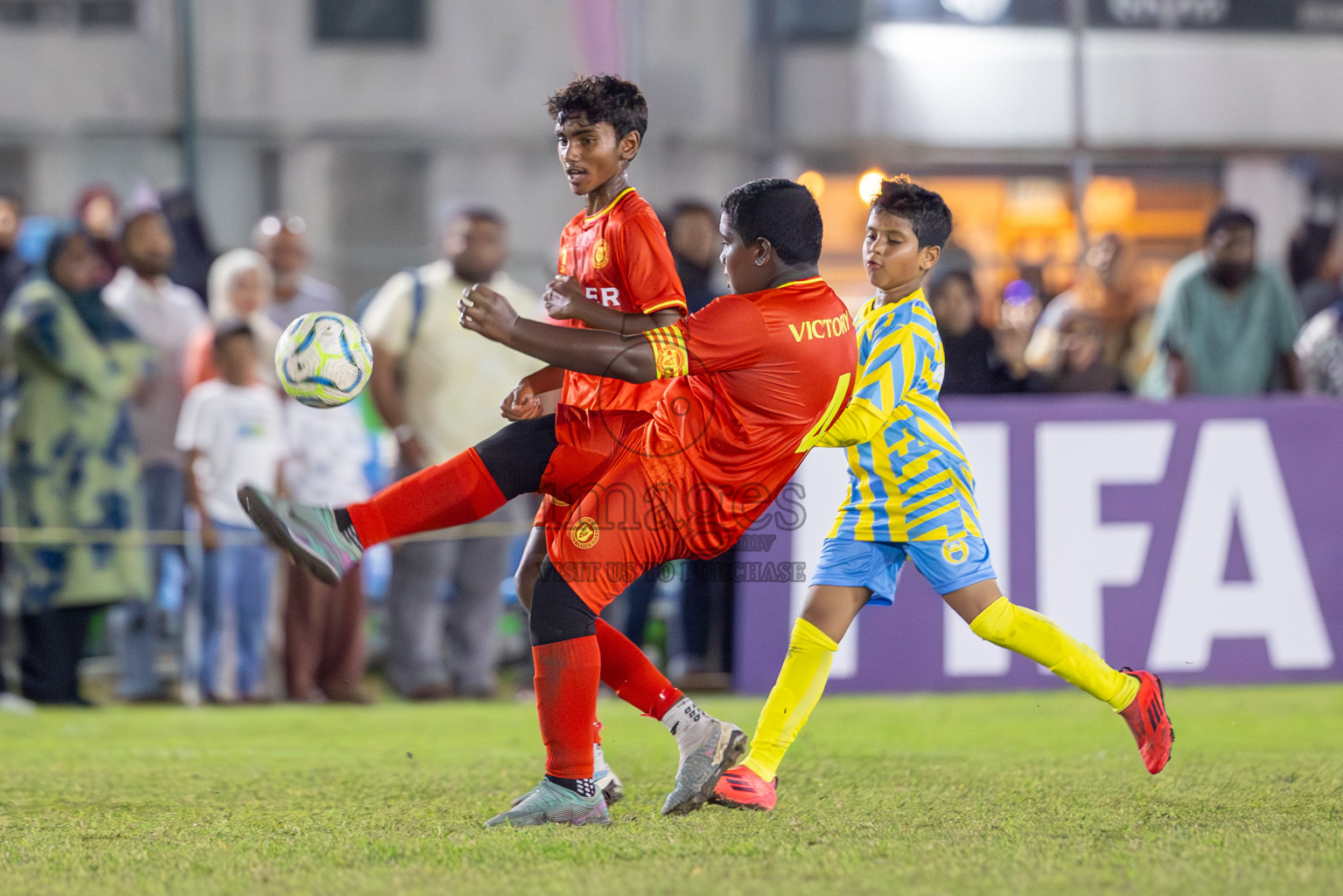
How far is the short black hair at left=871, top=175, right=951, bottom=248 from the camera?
16.2 feet

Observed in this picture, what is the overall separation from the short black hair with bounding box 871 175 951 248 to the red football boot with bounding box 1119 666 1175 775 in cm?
146

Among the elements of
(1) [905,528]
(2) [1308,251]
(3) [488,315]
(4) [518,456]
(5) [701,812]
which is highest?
(2) [1308,251]

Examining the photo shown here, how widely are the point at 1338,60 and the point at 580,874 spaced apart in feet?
44.6

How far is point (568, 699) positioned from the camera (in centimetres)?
436

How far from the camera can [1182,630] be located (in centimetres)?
798

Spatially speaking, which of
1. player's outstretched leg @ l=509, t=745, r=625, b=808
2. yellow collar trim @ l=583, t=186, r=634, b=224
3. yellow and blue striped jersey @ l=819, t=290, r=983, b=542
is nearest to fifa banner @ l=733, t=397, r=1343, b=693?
yellow and blue striped jersey @ l=819, t=290, r=983, b=542

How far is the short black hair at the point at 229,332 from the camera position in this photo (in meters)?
8.48

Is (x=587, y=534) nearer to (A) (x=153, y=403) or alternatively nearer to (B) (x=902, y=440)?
(B) (x=902, y=440)

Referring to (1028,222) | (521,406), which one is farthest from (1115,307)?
(521,406)

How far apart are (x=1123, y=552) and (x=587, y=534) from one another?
14.4ft

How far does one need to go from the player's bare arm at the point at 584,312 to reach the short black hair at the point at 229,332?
14.9ft

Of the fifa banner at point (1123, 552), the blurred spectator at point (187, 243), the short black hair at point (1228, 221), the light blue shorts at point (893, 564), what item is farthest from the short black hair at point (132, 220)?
the short black hair at point (1228, 221)

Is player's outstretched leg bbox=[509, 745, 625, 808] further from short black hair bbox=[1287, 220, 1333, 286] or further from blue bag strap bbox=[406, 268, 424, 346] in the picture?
short black hair bbox=[1287, 220, 1333, 286]

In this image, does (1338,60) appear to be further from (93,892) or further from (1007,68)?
(93,892)
